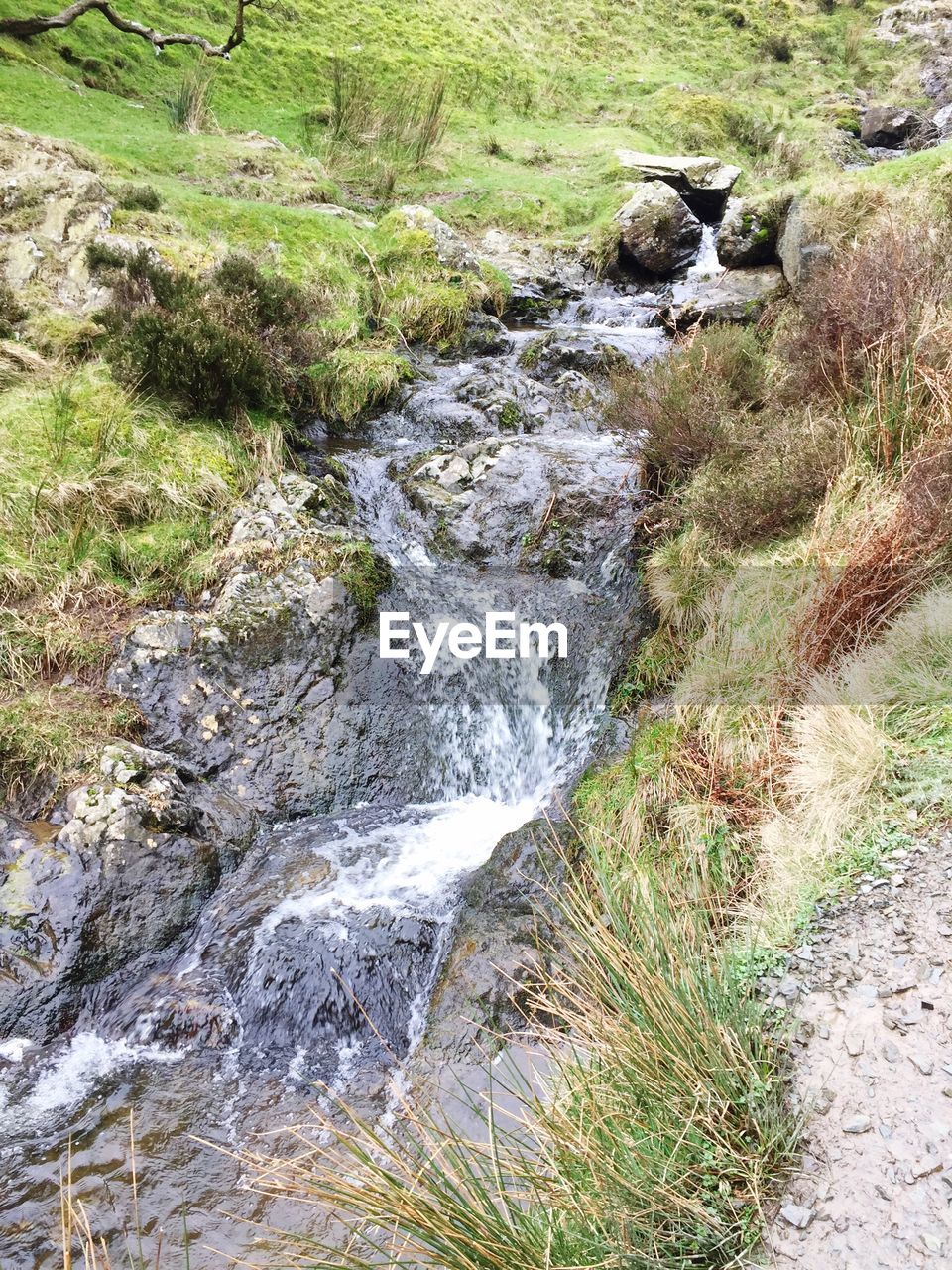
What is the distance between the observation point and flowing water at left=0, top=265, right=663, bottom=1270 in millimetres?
2968

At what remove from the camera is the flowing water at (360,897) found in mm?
2968

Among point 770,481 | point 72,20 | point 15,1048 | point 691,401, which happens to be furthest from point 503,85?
point 15,1048

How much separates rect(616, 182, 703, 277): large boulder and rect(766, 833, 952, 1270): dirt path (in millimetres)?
14196

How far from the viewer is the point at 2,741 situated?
13.5 ft

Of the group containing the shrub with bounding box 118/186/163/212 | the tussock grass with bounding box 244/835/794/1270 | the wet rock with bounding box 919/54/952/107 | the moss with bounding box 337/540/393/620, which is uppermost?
the wet rock with bounding box 919/54/952/107

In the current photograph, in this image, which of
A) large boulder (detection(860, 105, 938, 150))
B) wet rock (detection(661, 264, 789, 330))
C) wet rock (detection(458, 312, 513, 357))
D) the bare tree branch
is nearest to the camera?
wet rock (detection(661, 264, 789, 330))

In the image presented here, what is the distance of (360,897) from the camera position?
164 inches

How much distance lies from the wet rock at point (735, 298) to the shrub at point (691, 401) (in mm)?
2832

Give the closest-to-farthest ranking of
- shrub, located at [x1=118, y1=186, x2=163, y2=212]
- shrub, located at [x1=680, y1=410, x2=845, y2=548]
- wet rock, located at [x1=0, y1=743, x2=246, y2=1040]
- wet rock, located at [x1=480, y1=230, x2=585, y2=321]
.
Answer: wet rock, located at [x1=0, y1=743, x2=246, y2=1040] → shrub, located at [x1=680, y1=410, x2=845, y2=548] → shrub, located at [x1=118, y1=186, x2=163, y2=212] → wet rock, located at [x1=480, y1=230, x2=585, y2=321]

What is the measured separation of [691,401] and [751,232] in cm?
624

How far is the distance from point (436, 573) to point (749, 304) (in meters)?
5.61

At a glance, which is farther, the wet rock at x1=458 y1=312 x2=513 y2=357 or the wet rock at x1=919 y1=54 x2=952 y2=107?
the wet rock at x1=919 y1=54 x2=952 y2=107

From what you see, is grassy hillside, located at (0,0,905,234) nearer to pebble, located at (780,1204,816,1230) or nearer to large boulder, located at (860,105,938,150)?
large boulder, located at (860,105,938,150)

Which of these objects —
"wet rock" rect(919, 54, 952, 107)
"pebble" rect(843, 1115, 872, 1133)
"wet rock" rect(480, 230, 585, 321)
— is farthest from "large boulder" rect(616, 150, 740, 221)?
"pebble" rect(843, 1115, 872, 1133)
